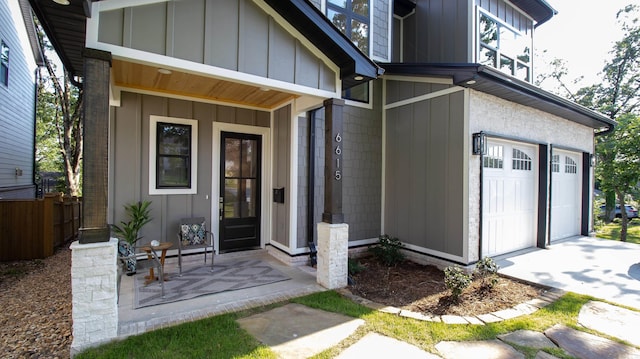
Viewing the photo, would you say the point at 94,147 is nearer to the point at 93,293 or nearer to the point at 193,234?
the point at 93,293

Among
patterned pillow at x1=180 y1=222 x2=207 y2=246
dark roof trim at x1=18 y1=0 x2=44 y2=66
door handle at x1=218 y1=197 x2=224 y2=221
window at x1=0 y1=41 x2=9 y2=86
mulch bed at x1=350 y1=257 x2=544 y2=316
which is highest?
dark roof trim at x1=18 y1=0 x2=44 y2=66

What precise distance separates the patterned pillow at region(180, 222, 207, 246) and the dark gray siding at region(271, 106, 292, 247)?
1.37 meters

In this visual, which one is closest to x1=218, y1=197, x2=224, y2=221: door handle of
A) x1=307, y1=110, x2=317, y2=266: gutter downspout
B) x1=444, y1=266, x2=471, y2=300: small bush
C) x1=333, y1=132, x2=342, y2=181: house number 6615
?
x1=307, y1=110, x2=317, y2=266: gutter downspout

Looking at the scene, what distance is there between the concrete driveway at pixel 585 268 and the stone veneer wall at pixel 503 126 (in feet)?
3.29

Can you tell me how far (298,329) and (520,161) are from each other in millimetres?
5897

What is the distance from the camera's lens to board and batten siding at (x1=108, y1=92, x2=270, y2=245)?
4918 mm

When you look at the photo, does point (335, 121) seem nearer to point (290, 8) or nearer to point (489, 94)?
point (290, 8)

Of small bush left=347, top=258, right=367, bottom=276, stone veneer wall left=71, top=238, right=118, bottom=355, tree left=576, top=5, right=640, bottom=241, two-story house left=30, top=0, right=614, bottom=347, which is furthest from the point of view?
tree left=576, top=5, right=640, bottom=241

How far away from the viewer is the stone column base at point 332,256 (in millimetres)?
4328

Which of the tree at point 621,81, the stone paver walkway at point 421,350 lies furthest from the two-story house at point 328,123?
the tree at point 621,81

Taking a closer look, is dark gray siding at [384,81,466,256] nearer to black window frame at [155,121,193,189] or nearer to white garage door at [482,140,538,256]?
white garage door at [482,140,538,256]

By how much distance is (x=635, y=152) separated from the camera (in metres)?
7.94

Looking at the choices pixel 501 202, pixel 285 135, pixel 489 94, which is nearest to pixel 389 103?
pixel 489 94

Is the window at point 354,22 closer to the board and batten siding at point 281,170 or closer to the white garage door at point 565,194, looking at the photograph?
the board and batten siding at point 281,170
